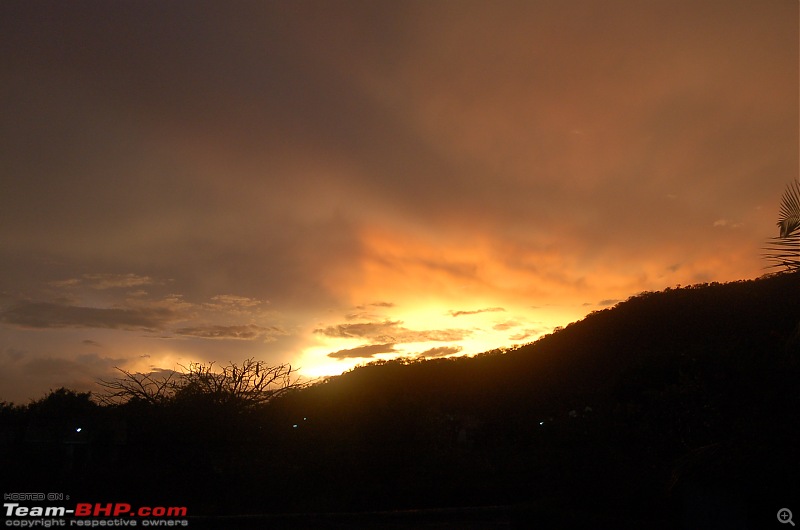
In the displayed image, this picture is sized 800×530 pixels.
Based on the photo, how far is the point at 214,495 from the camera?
14.8 metres

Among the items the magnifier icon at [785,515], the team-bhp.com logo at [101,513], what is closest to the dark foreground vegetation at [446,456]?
the magnifier icon at [785,515]

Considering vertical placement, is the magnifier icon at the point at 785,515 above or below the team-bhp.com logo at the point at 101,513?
above

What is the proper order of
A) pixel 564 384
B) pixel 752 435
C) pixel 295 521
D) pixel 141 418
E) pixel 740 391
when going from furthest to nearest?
pixel 564 384 → pixel 141 418 → pixel 740 391 → pixel 295 521 → pixel 752 435

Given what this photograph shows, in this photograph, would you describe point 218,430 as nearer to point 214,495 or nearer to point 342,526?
point 214,495

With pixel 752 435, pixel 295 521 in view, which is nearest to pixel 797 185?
pixel 752 435

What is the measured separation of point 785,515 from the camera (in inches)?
307

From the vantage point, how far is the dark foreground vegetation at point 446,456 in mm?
8875

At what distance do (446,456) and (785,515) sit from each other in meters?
A: 11.3

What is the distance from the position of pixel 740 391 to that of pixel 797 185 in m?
9.75

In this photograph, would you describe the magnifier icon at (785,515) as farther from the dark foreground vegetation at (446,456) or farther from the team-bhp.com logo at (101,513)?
the team-bhp.com logo at (101,513)

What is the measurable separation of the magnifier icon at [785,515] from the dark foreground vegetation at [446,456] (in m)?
A: 0.11

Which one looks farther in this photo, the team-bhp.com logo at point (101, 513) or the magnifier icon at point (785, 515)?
the team-bhp.com logo at point (101, 513)

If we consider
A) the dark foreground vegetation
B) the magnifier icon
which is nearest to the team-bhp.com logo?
the dark foreground vegetation

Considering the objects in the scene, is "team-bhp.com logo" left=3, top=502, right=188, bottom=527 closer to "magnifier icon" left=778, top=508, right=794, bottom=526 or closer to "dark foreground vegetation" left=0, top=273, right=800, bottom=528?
"dark foreground vegetation" left=0, top=273, right=800, bottom=528
